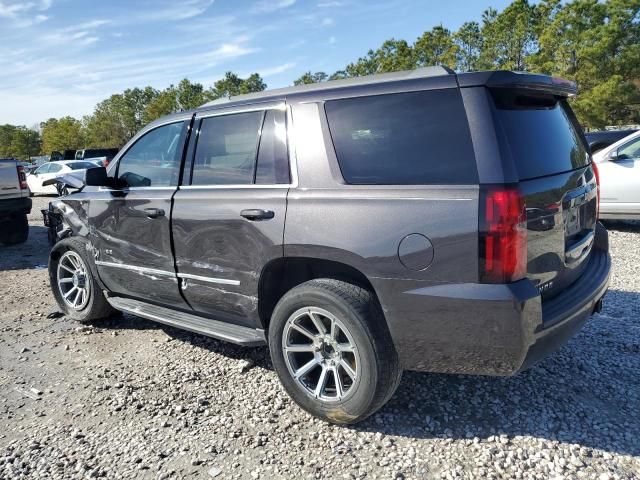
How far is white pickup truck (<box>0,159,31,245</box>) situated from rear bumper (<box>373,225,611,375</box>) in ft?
26.4

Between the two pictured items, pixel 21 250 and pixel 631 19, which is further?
pixel 631 19

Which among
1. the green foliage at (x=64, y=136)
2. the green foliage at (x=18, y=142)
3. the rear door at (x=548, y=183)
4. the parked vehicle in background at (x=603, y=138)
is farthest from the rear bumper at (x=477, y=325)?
the green foliage at (x=18, y=142)

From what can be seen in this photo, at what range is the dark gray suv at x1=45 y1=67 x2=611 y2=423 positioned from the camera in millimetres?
2420

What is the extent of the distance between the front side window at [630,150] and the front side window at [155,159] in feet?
23.6

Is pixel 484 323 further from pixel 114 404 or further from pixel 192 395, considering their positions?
pixel 114 404

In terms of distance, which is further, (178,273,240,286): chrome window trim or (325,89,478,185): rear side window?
(178,273,240,286): chrome window trim

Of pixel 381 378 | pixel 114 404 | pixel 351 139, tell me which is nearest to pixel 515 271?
pixel 381 378

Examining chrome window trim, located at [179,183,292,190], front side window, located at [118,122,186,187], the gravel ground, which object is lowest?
the gravel ground

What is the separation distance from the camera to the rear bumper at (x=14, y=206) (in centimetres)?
841

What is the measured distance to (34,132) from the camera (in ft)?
269

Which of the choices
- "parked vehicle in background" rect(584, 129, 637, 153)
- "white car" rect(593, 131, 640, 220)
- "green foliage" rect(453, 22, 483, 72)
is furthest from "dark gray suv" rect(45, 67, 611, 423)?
"green foliage" rect(453, 22, 483, 72)

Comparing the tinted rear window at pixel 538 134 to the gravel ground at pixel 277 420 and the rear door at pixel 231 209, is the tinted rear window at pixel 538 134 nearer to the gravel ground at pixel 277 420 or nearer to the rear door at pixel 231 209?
the rear door at pixel 231 209

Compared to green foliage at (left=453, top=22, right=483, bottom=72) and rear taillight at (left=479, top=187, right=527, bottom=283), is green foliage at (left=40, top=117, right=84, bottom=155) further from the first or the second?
rear taillight at (left=479, top=187, right=527, bottom=283)

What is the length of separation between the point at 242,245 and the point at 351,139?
96cm
